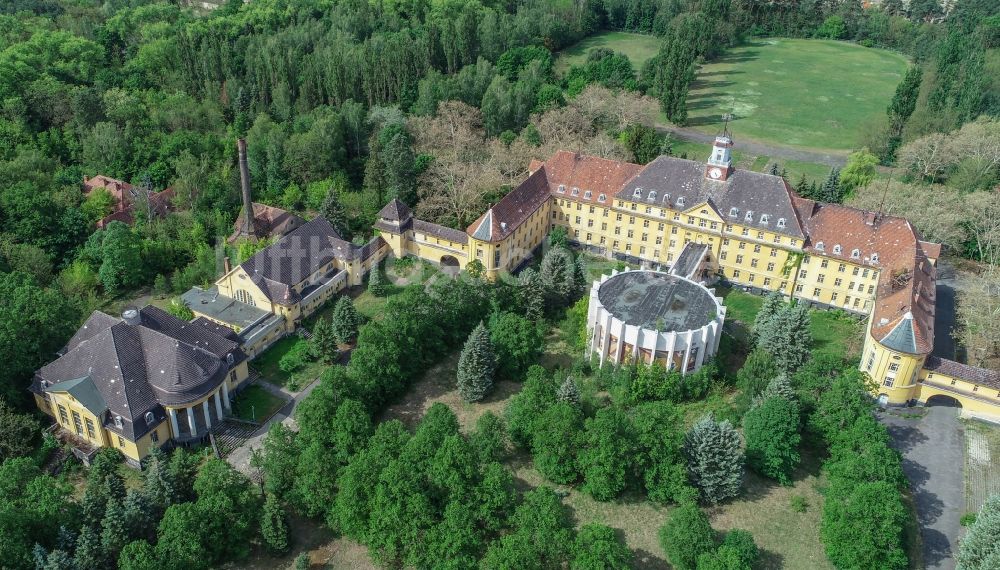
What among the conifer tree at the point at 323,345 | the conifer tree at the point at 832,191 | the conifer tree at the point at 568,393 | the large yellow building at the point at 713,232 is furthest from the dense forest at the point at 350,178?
the large yellow building at the point at 713,232

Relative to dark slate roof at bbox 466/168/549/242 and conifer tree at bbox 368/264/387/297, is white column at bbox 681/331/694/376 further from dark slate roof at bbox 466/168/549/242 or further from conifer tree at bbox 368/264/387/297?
conifer tree at bbox 368/264/387/297

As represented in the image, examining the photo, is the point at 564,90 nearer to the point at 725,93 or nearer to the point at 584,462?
the point at 725,93

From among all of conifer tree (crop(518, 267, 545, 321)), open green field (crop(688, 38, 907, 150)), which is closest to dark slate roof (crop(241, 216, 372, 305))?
conifer tree (crop(518, 267, 545, 321))

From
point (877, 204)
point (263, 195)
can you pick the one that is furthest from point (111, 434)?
point (877, 204)

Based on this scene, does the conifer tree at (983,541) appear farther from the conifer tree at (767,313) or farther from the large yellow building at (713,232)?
the conifer tree at (767,313)

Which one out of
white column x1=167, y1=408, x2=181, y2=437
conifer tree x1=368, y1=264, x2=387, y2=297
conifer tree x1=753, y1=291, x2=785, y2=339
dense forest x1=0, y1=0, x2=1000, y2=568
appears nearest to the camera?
dense forest x1=0, y1=0, x2=1000, y2=568
